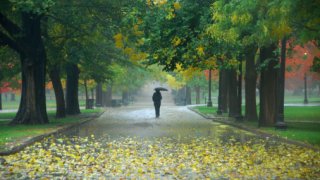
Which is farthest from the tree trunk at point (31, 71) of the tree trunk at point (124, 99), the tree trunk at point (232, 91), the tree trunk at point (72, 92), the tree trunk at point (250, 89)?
the tree trunk at point (124, 99)

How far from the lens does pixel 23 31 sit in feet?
90.1

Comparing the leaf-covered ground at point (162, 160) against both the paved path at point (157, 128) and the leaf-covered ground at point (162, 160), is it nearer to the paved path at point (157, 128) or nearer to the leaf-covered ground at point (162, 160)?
the leaf-covered ground at point (162, 160)

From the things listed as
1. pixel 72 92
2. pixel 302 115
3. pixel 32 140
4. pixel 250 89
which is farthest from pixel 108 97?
pixel 32 140

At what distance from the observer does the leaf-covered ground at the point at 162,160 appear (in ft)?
36.3

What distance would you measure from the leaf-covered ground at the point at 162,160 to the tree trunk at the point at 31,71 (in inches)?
370

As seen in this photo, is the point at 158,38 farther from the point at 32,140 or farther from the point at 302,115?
the point at 302,115

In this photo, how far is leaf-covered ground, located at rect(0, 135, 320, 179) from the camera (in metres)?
11.1

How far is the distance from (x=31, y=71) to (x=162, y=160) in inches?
637

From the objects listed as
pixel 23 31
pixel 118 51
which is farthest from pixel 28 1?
pixel 118 51

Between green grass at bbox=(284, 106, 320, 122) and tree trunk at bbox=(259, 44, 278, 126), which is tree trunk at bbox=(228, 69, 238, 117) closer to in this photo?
green grass at bbox=(284, 106, 320, 122)

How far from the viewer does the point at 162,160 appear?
521 inches

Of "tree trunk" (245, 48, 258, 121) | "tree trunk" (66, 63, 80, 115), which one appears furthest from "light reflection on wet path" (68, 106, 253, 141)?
"tree trunk" (66, 63, 80, 115)

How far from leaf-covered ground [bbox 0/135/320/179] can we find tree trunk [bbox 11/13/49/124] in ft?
30.8

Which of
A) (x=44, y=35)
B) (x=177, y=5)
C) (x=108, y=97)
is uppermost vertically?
(x=177, y=5)
